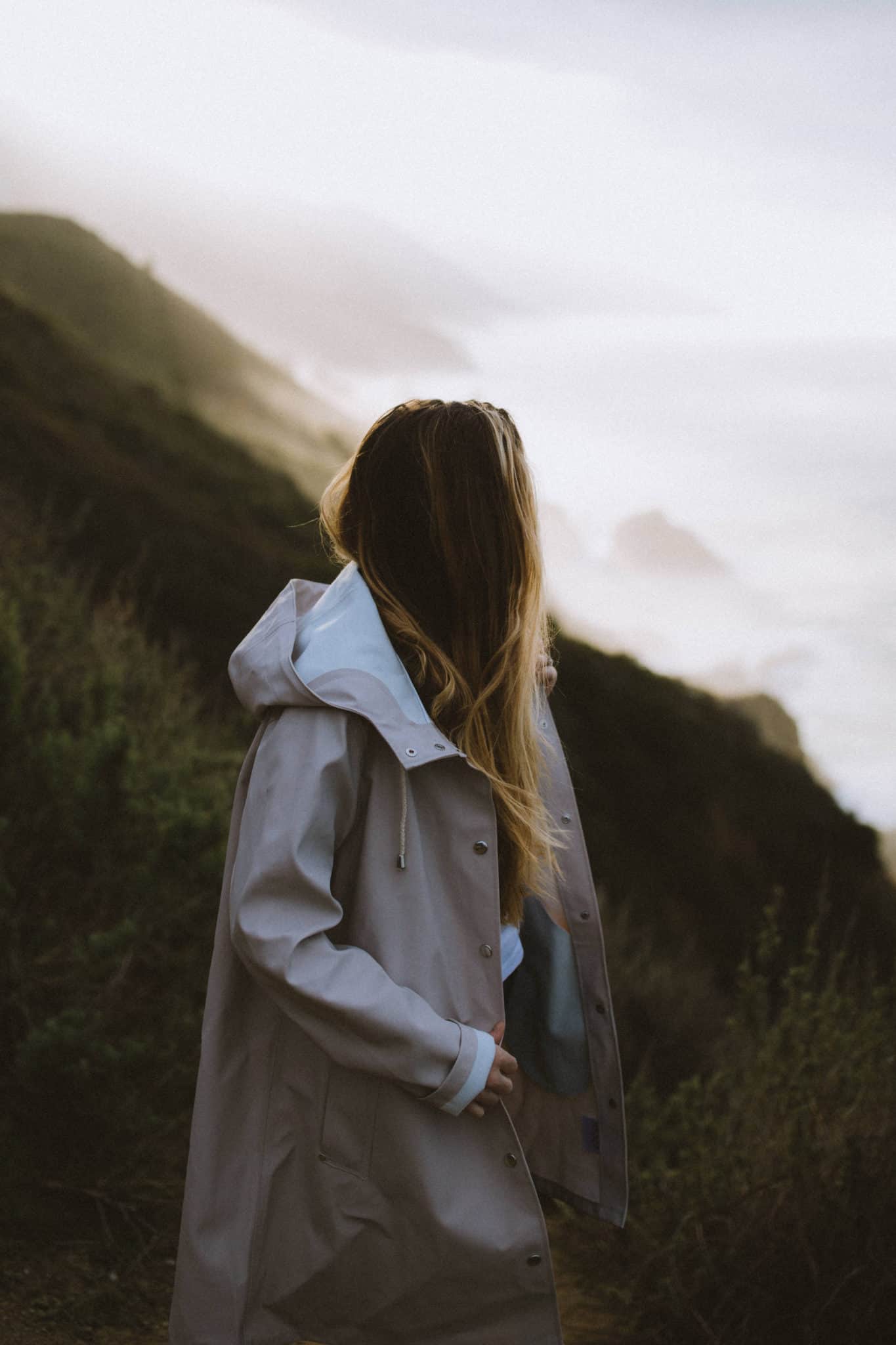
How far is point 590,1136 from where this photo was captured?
2000 mm

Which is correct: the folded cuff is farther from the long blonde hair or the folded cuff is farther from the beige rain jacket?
the long blonde hair

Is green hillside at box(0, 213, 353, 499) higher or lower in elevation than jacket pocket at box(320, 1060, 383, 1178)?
higher

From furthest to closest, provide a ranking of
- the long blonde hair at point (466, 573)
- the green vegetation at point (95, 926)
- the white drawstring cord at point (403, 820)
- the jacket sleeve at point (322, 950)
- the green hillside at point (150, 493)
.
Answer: the green hillside at point (150, 493) < the green vegetation at point (95, 926) < the long blonde hair at point (466, 573) < the white drawstring cord at point (403, 820) < the jacket sleeve at point (322, 950)

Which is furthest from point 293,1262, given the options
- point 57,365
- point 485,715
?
point 57,365

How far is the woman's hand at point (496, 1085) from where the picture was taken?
161 cm

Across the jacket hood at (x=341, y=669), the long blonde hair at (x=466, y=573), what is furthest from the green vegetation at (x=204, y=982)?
the jacket hood at (x=341, y=669)

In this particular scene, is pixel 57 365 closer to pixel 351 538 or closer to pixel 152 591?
pixel 152 591

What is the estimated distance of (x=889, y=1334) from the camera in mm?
2660

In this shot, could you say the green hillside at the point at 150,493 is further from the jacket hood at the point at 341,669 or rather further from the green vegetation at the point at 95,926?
the jacket hood at the point at 341,669

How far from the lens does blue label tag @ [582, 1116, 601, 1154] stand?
1990mm

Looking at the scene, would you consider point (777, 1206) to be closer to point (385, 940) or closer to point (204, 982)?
point (385, 940)

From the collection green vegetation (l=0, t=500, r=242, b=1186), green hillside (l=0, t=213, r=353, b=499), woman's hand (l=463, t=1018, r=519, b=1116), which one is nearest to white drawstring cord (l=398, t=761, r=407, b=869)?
woman's hand (l=463, t=1018, r=519, b=1116)

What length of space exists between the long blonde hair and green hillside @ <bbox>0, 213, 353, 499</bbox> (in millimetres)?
8303

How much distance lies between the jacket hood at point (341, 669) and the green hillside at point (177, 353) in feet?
27.5
